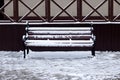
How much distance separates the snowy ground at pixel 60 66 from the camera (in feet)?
25.8

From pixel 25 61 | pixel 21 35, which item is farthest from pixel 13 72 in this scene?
pixel 21 35

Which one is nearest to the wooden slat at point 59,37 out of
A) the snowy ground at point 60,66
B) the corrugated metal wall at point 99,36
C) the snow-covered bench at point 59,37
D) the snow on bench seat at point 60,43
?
the snow-covered bench at point 59,37

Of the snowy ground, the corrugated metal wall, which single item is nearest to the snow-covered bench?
the snowy ground

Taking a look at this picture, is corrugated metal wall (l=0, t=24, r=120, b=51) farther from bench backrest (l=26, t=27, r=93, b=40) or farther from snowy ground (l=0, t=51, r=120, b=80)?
bench backrest (l=26, t=27, r=93, b=40)

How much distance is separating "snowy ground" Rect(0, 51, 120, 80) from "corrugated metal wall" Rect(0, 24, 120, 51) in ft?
0.87

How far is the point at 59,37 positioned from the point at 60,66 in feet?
4.75

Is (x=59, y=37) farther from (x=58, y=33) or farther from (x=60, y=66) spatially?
(x=60, y=66)

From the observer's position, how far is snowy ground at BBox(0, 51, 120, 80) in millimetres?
7851

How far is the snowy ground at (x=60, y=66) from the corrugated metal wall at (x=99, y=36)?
10.4 inches

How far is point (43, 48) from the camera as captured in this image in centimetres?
1059

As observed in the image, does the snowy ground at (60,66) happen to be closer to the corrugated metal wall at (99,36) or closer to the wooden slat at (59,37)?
the corrugated metal wall at (99,36)

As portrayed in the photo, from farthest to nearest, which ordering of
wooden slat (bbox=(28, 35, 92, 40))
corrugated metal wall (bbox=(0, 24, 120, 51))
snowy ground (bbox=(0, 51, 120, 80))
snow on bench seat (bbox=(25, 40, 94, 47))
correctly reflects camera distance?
1. corrugated metal wall (bbox=(0, 24, 120, 51))
2. wooden slat (bbox=(28, 35, 92, 40))
3. snow on bench seat (bbox=(25, 40, 94, 47))
4. snowy ground (bbox=(0, 51, 120, 80))

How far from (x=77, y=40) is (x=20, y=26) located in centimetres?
176

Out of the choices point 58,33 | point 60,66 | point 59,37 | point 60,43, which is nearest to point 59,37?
point 59,37
